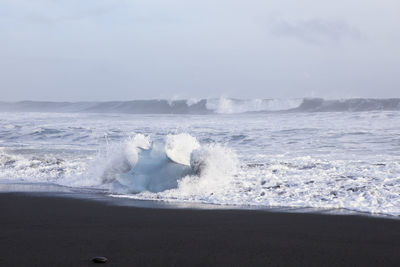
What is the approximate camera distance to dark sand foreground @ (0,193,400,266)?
12.5 feet

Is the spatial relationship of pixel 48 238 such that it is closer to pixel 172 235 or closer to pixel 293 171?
pixel 172 235

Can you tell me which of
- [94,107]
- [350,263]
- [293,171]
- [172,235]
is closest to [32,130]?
[293,171]

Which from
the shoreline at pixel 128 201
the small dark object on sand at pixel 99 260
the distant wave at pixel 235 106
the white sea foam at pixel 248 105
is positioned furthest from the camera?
the white sea foam at pixel 248 105

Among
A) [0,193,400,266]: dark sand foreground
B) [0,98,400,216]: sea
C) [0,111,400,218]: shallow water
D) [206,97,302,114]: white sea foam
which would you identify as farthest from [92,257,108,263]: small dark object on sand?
[206,97,302,114]: white sea foam

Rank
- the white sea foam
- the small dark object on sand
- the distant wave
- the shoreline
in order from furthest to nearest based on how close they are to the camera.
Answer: the white sea foam, the distant wave, the shoreline, the small dark object on sand

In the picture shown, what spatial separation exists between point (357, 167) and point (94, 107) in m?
38.0

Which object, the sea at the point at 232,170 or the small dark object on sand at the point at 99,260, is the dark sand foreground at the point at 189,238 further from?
the sea at the point at 232,170

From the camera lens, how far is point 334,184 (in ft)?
23.1

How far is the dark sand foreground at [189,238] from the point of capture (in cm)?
381

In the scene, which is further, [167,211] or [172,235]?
[167,211]

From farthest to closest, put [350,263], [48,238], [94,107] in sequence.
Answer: [94,107]
[48,238]
[350,263]

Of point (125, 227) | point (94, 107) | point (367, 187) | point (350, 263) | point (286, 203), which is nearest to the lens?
point (350, 263)

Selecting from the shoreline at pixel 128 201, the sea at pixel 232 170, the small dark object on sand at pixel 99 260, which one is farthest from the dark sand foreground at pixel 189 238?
the sea at pixel 232 170

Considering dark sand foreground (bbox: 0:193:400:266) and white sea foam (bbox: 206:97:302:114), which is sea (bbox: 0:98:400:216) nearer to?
dark sand foreground (bbox: 0:193:400:266)
